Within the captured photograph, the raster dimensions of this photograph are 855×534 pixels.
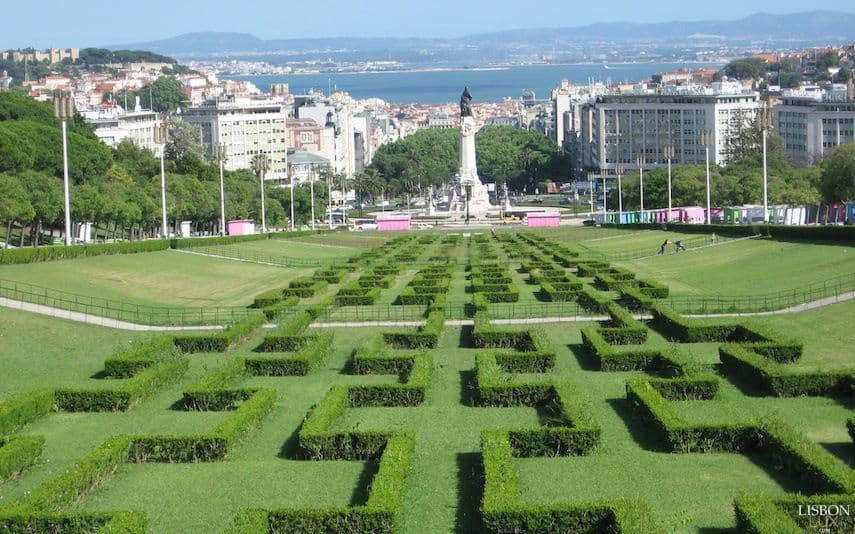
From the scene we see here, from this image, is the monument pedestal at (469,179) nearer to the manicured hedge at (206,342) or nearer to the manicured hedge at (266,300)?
the manicured hedge at (266,300)

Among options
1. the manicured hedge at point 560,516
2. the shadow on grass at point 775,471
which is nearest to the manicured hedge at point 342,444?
the manicured hedge at point 560,516

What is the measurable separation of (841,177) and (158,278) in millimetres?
49850

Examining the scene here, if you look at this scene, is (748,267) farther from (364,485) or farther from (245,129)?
(245,129)

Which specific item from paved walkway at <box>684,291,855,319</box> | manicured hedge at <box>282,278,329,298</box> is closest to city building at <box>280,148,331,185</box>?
manicured hedge at <box>282,278,329,298</box>

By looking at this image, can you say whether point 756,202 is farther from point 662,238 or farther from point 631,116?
point 631,116

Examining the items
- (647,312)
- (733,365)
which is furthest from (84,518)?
(647,312)

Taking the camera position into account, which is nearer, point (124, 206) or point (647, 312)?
point (647, 312)

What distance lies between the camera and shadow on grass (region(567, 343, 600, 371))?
117 feet

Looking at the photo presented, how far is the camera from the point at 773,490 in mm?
22641

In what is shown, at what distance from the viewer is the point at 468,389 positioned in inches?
1286

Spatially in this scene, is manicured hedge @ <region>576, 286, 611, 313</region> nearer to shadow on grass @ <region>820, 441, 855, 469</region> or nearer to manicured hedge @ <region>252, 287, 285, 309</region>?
manicured hedge @ <region>252, 287, 285, 309</region>

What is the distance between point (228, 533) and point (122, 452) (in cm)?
594

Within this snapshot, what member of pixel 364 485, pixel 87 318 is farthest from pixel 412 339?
pixel 364 485

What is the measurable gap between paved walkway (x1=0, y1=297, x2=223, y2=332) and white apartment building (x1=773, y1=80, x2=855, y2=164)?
104 meters
